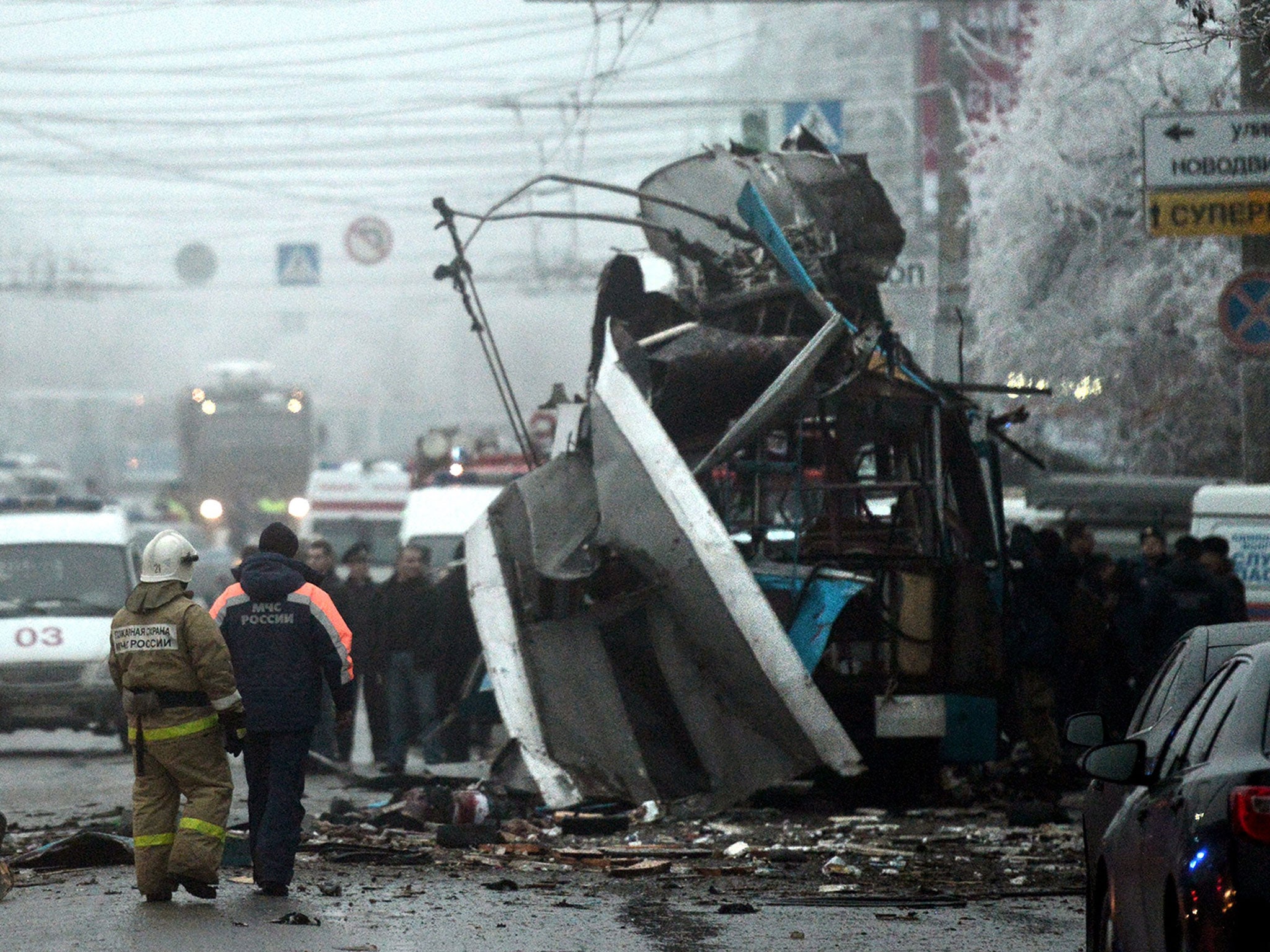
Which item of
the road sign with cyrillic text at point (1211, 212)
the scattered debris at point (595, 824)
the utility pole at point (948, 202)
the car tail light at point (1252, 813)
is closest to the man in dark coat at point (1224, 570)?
the road sign with cyrillic text at point (1211, 212)

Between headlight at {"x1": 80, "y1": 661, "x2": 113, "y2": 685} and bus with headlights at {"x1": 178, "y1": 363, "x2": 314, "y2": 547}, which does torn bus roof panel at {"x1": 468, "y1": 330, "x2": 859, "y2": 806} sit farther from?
bus with headlights at {"x1": 178, "y1": 363, "x2": 314, "y2": 547}

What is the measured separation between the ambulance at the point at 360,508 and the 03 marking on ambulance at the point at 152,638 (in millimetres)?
19655

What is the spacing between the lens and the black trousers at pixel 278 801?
333 inches

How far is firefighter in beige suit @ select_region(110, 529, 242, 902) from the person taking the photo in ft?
27.0

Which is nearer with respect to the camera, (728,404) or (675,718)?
(675,718)

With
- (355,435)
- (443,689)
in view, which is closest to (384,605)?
(443,689)

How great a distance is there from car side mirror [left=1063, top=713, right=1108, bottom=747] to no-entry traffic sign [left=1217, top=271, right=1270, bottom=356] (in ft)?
22.0

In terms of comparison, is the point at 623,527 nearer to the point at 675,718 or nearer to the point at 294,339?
the point at 675,718

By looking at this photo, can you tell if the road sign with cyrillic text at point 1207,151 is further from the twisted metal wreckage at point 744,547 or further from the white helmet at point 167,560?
the white helmet at point 167,560

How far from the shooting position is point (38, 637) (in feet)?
55.6

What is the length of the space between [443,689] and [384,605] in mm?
762

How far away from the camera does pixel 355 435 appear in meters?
110

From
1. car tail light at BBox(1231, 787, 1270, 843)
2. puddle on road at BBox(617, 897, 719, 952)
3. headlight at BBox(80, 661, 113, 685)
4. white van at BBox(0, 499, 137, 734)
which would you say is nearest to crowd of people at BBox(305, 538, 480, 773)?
white van at BBox(0, 499, 137, 734)

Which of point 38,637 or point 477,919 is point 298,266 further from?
point 477,919
